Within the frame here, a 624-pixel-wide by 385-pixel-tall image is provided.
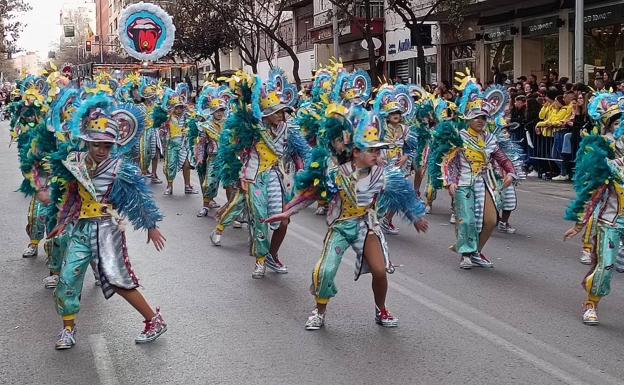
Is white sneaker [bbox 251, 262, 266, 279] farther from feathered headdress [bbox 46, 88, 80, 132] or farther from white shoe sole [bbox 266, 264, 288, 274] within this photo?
feathered headdress [bbox 46, 88, 80, 132]

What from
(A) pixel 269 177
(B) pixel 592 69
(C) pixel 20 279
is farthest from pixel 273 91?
(B) pixel 592 69

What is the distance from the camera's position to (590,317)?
698 cm

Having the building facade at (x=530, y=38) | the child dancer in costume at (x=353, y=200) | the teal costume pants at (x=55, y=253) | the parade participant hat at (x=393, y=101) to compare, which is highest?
the building facade at (x=530, y=38)

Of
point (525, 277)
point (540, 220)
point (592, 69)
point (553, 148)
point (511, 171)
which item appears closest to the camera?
point (525, 277)

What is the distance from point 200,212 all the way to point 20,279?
15.4 feet

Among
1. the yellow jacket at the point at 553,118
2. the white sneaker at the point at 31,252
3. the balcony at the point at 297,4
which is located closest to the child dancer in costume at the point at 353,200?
the white sneaker at the point at 31,252

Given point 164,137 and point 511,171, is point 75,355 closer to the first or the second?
point 511,171

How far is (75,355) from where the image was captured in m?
6.36

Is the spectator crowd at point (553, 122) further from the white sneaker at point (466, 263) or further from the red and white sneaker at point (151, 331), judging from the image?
the red and white sneaker at point (151, 331)

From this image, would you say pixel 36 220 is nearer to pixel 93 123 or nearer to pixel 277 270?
pixel 277 270

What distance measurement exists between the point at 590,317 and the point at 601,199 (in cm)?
92

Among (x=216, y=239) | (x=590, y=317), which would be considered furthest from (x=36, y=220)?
(x=590, y=317)

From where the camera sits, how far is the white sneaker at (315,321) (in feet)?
22.6

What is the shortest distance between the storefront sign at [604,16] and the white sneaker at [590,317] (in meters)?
18.3
